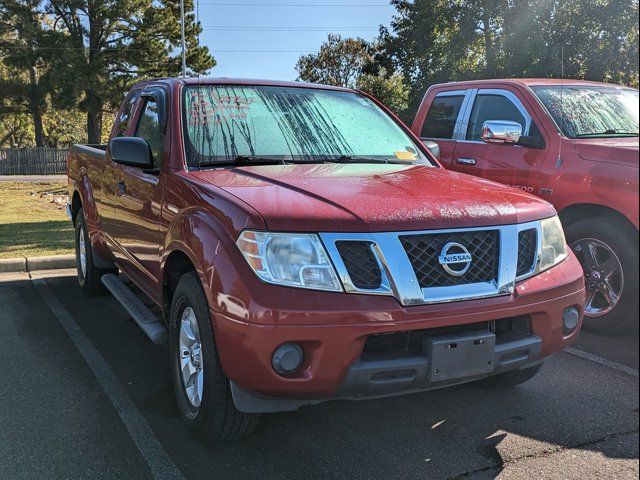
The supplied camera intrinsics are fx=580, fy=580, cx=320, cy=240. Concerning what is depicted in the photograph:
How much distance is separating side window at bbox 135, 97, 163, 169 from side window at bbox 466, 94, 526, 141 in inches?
98.6

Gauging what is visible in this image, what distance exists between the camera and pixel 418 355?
2.38 metres

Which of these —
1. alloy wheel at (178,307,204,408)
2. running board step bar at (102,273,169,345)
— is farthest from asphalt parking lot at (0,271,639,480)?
running board step bar at (102,273,169,345)

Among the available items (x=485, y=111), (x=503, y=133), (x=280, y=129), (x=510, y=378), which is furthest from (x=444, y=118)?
(x=503, y=133)

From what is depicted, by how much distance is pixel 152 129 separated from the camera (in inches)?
161

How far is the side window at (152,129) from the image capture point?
3.71 m

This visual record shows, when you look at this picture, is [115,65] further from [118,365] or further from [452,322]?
[452,322]

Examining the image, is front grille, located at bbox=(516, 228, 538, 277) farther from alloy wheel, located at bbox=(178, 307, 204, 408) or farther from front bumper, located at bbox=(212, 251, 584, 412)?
alloy wheel, located at bbox=(178, 307, 204, 408)

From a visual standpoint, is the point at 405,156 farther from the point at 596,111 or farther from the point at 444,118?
the point at 596,111

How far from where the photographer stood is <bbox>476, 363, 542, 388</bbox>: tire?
3.35m

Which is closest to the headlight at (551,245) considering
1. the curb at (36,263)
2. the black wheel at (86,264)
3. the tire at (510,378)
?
the tire at (510,378)

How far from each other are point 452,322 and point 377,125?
2061 millimetres

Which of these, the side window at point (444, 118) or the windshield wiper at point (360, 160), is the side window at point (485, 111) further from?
the windshield wiper at point (360, 160)

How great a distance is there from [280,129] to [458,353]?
1879 millimetres

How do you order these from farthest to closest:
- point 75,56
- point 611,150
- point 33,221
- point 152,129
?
point 75,56
point 33,221
point 152,129
point 611,150
